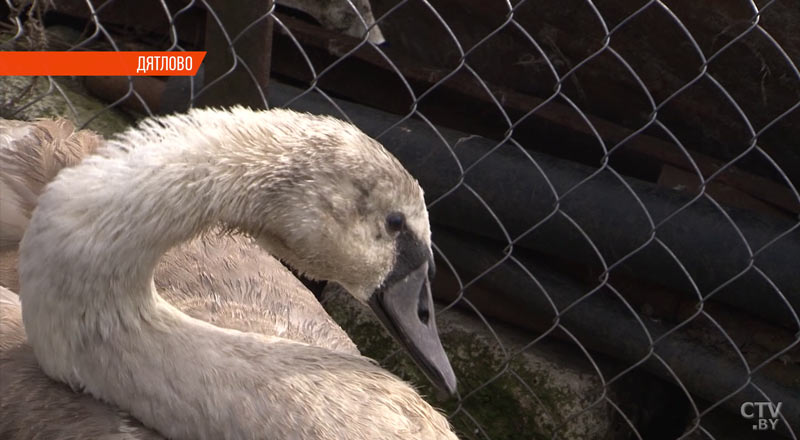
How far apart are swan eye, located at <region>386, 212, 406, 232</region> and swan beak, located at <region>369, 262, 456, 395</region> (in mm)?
90

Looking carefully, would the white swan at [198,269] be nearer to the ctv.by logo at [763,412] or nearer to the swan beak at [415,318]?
the swan beak at [415,318]

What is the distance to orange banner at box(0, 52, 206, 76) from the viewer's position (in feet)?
9.36

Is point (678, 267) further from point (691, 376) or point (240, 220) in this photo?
point (240, 220)

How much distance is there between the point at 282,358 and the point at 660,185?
1.37 meters

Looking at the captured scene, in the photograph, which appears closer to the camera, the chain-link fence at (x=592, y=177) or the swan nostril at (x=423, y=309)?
the swan nostril at (x=423, y=309)

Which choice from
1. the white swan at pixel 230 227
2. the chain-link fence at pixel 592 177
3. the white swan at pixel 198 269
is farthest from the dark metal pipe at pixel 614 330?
the white swan at pixel 230 227

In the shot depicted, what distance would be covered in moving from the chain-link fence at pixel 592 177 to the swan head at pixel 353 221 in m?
0.82

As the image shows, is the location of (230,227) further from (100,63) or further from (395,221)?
(100,63)

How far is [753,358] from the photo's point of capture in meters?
2.79

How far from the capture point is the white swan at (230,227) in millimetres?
1587

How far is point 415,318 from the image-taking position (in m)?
1.78

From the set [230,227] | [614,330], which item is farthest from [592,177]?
[230,227]

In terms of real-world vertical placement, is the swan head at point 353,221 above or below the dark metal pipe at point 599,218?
above

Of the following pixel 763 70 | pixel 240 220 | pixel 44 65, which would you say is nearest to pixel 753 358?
pixel 763 70
